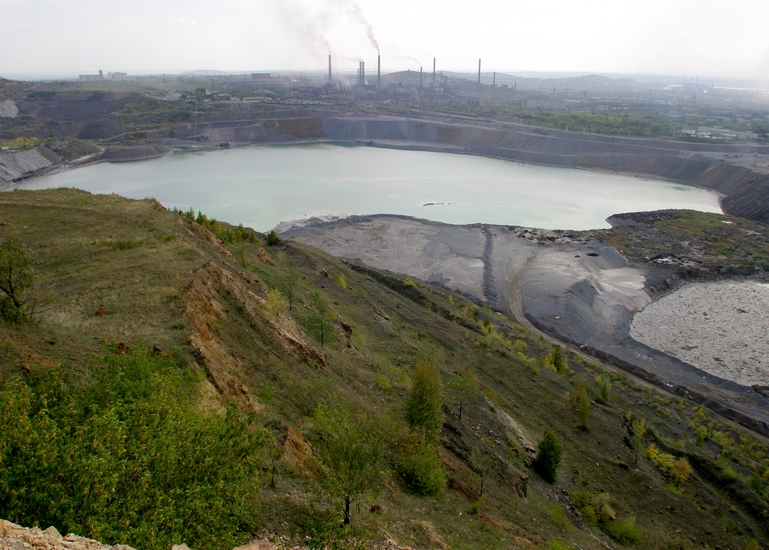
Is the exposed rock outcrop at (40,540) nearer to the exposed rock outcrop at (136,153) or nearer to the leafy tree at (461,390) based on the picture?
the leafy tree at (461,390)

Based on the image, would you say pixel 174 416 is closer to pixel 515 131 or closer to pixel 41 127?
pixel 515 131

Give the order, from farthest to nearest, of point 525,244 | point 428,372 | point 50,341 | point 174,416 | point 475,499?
point 525,244 < point 428,372 < point 475,499 < point 50,341 < point 174,416

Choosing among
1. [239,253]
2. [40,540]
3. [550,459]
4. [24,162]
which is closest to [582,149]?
[239,253]

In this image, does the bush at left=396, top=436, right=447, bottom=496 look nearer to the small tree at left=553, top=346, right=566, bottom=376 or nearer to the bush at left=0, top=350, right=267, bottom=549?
the bush at left=0, top=350, right=267, bottom=549

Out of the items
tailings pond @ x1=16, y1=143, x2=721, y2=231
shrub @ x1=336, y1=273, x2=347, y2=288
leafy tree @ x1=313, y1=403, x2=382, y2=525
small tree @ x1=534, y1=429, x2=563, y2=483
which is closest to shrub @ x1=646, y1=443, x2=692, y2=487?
small tree @ x1=534, y1=429, x2=563, y2=483

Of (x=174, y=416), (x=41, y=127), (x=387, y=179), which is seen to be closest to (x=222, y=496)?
(x=174, y=416)

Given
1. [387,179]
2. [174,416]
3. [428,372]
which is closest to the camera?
[174,416]
